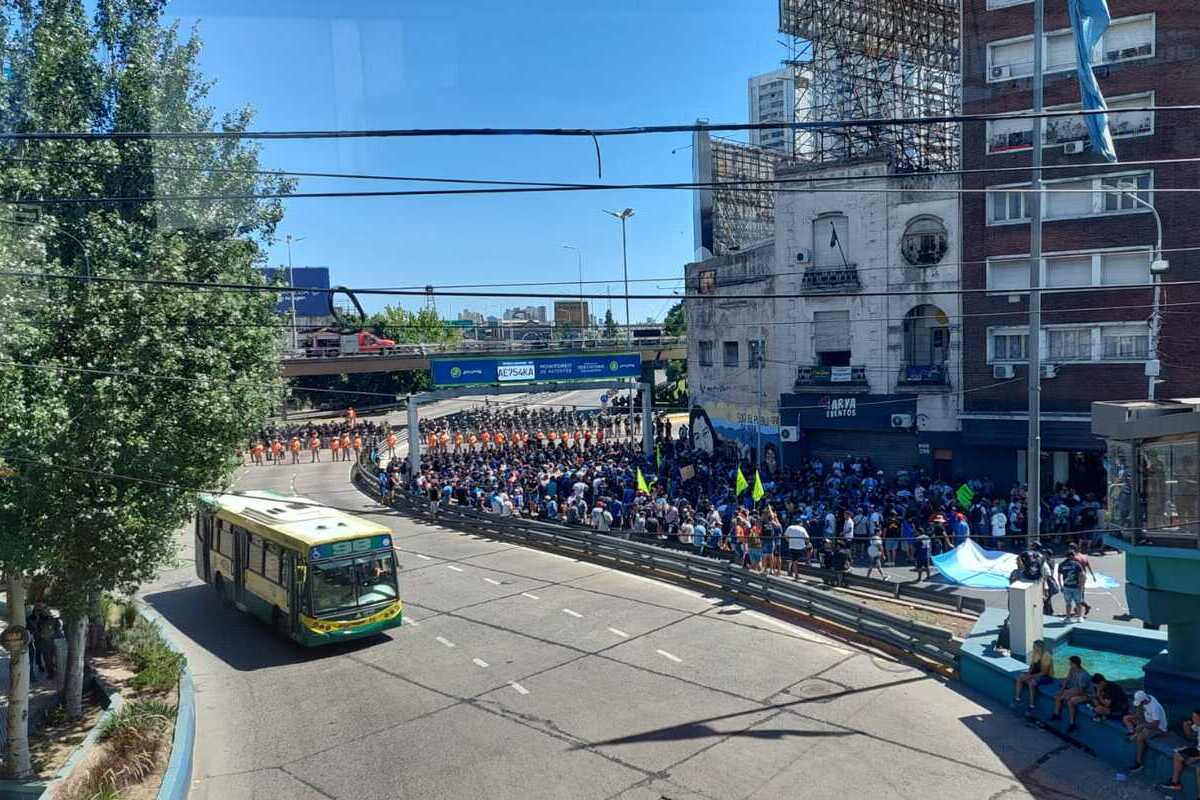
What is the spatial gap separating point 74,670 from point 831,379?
25987 mm

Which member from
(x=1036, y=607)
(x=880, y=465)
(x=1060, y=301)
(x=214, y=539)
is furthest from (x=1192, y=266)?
(x=214, y=539)

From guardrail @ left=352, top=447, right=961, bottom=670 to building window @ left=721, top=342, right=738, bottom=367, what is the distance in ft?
51.0

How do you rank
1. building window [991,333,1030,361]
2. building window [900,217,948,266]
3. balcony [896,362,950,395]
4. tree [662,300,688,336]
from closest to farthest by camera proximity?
building window [991,333,1030,361]
balcony [896,362,950,395]
building window [900,217,948,266]
tree [662,300,688,336]

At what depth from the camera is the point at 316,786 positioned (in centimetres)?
1027

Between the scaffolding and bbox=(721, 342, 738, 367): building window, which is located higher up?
the scaffolding

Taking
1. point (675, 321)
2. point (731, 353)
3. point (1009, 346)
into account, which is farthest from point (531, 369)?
point (675, 321)

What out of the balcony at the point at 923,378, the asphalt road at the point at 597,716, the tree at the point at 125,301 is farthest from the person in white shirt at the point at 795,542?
the balcony at the point at 923,378

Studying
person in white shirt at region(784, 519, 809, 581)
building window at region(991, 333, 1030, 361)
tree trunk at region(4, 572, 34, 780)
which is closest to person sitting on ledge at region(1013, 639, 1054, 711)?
person in white shirt at region(784, 519, 809, 581)

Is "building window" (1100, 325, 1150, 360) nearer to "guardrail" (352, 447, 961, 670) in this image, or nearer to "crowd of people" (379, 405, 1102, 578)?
"crowd of people" (379, 405, 1102, 578)

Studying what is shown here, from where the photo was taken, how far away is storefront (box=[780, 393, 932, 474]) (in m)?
31.5

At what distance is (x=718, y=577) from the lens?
18.5 metres

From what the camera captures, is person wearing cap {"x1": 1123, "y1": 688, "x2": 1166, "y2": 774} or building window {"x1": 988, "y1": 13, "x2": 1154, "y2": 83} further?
building window {"x1": 988, "y1": 13, "x2": 1154, "y2": 83}

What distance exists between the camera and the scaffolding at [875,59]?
3600 centimetres

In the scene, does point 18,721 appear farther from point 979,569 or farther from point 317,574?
point 979,569
